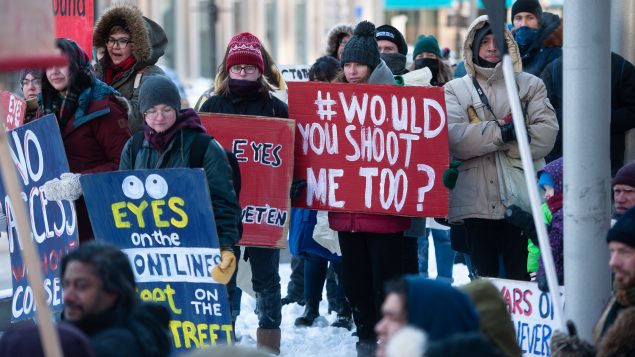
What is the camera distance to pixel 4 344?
3746mm

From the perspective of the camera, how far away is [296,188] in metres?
7.20

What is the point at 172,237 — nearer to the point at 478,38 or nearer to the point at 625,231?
the point at 478,38

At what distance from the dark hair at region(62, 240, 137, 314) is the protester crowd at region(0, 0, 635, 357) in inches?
0.8

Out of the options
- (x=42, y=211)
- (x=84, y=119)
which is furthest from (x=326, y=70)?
(x=42, y=211)

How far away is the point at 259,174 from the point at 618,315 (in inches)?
129

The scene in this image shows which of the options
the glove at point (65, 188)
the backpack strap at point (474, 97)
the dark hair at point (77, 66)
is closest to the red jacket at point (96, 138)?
the dark hair at point (77, 66)

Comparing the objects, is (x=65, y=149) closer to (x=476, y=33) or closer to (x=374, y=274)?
(x=374, y=274)

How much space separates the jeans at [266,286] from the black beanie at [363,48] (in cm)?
126

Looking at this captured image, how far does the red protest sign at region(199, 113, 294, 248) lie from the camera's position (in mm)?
7255

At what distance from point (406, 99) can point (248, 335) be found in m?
2.04

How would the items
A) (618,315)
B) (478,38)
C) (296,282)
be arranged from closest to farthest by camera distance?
(618,315), (478,38), (296,282)

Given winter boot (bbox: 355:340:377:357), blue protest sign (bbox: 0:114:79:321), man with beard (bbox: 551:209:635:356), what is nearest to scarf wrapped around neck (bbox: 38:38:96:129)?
blue protest sign (bbox: 0:114:79:321)

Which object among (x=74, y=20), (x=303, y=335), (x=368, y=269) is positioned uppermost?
(x=74, y=20)

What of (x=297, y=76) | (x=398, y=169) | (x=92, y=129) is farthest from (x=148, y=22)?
(x=297, y=76)
